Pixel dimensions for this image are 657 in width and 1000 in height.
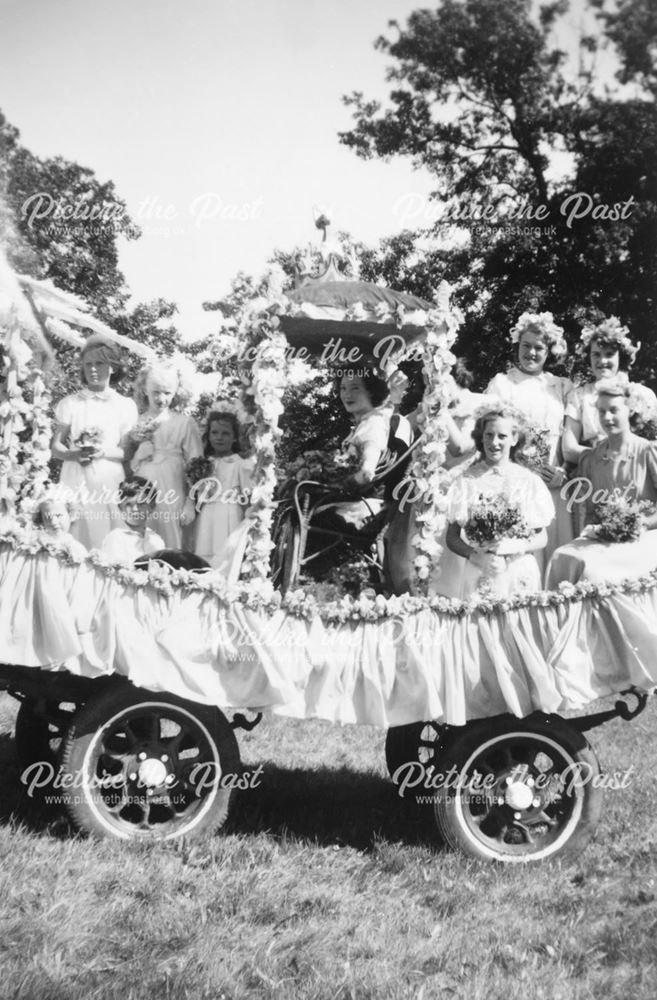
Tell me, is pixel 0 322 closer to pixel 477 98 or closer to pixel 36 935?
pixel 36 935

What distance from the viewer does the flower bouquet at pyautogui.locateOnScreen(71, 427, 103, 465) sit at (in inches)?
231

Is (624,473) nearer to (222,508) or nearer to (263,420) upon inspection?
(263,420)

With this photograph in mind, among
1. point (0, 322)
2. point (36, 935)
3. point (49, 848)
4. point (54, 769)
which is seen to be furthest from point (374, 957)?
point (0, 322)

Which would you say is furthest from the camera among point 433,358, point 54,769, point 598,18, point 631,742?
point 598,18

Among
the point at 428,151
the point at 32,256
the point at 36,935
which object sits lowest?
the point at 36,935

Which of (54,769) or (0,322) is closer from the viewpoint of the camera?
(0,322)

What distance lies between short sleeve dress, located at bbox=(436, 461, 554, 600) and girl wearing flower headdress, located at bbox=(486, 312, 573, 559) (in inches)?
26.3

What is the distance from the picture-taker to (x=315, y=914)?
149 inches

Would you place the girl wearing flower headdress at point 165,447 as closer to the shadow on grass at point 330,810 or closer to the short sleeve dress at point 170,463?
the short sleeve dress at point 170,463

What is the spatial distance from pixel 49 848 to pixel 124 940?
0.82 m

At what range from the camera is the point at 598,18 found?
1628 cm

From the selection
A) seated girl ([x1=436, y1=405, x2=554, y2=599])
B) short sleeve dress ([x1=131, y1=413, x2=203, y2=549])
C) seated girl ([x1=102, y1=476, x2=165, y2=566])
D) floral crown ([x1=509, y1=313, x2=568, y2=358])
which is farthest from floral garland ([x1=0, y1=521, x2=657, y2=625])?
floral crown ([x1=509, y1=313, x2=568, y2=358])

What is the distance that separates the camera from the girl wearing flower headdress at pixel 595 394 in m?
5.78

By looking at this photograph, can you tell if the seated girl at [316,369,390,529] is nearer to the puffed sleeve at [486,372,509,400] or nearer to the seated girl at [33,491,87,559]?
the puffed sleeve at [486,372,509,400]
